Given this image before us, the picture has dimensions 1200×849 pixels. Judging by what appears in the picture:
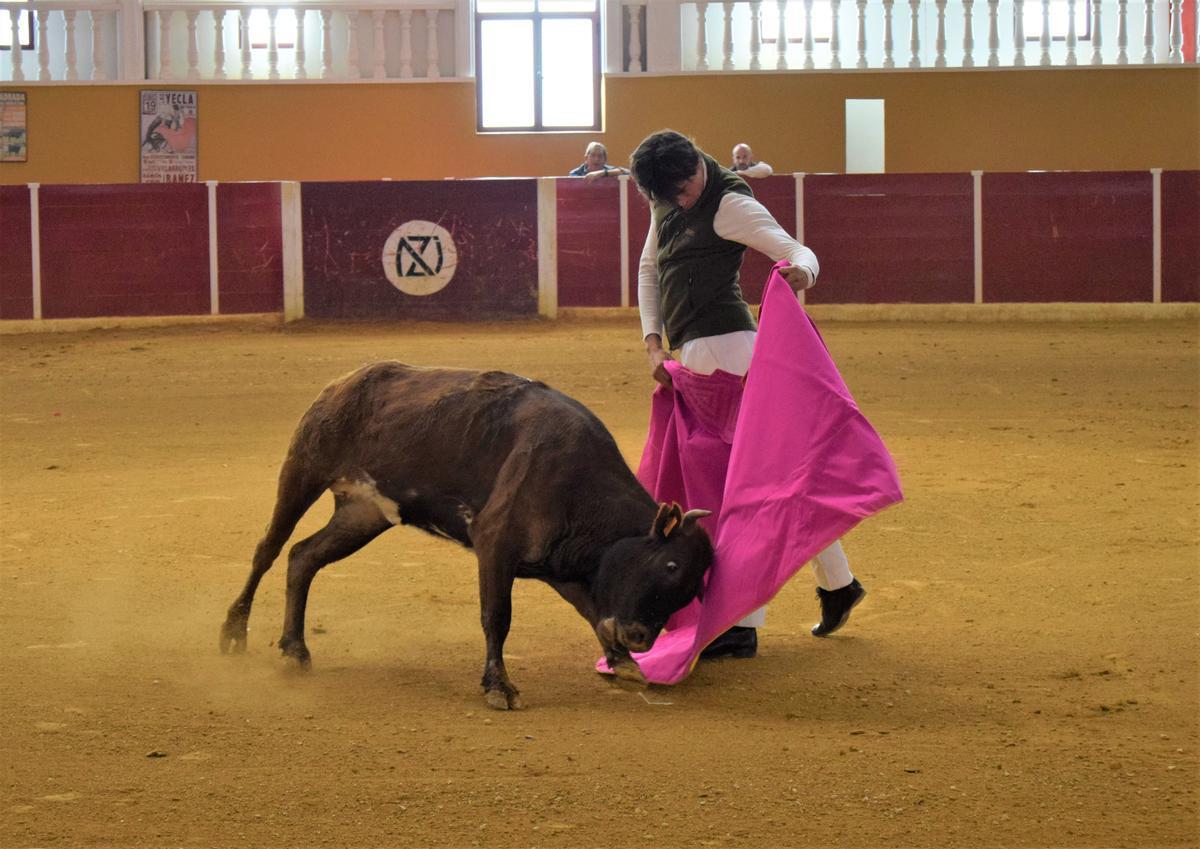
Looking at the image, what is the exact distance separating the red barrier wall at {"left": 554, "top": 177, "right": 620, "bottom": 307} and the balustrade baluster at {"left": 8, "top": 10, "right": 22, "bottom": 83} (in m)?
6.06

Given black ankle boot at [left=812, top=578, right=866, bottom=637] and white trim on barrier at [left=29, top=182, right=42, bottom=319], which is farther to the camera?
white trim on barrier at [left=29, top=182, right=42, bottom=319]

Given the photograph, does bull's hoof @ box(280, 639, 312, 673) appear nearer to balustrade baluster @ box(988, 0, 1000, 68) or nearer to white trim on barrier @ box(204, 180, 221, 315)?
white trim on barrier @ box(204, 180, 221, 315)

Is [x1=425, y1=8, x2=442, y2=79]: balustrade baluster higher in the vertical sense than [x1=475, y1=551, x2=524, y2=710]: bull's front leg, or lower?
higher

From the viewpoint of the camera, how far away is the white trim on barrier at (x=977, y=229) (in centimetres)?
1377

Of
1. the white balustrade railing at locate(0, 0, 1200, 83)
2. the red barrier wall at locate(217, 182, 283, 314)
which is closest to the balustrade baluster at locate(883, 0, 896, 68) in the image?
the white balustrade railing at locate(0, 0, 1200, 83)

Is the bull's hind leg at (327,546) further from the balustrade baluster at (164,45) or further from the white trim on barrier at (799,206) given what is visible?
the balustrade baluster at (164,45)

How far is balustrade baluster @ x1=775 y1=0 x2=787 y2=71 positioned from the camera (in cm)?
1594

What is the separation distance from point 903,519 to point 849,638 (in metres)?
1.70

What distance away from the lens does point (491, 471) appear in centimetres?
389

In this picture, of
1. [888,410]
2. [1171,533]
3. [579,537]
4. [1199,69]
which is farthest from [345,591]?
[1199,69]

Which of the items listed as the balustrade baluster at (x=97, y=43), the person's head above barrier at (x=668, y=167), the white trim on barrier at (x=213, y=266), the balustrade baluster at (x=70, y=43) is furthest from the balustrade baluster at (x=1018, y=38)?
the person's head above barrier at (x=668, y=167)

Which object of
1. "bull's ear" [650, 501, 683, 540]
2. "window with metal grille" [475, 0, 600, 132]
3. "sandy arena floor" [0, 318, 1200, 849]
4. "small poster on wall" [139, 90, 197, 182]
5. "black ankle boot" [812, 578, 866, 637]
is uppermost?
"window with metal grille" [475, 0, 600, 132]

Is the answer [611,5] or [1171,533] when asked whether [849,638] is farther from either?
[611,5]

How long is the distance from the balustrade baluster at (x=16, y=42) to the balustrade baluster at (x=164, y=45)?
3.72 feet
